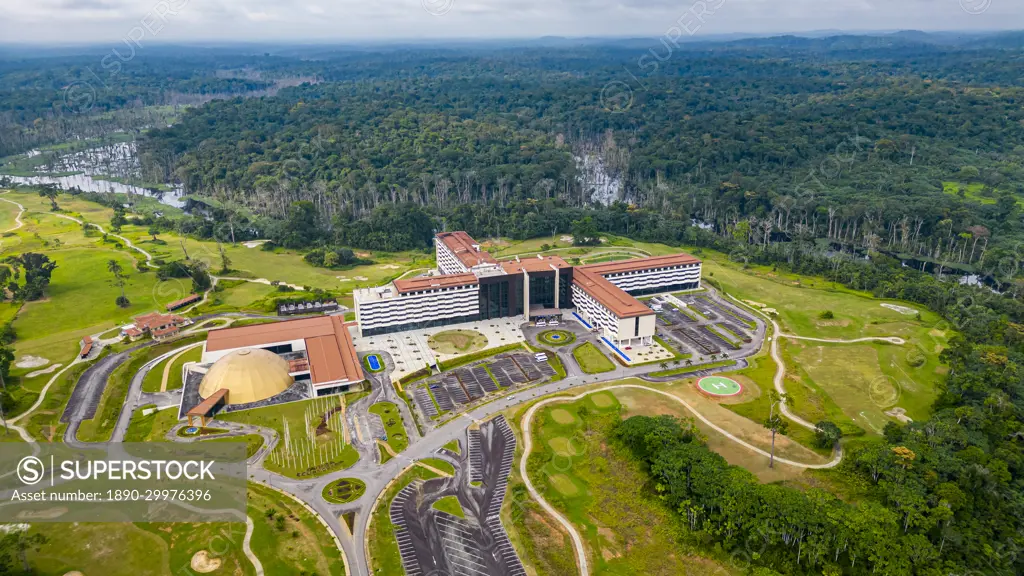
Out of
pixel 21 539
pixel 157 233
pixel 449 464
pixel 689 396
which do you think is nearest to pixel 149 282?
pixel 157 233

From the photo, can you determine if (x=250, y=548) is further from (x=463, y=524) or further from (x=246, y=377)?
(x=246, y=377)

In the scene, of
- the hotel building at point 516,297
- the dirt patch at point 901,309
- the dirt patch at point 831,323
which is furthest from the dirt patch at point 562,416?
the dirt patch at point 901,309

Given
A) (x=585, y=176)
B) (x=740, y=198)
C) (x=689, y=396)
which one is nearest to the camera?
(x=689, y=396)

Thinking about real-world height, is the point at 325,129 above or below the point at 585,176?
above

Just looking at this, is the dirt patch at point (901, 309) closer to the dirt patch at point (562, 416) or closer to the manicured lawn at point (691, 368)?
the manicured lawn at point (691, 368)

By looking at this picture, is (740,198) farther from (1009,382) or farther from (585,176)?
(1009,382)

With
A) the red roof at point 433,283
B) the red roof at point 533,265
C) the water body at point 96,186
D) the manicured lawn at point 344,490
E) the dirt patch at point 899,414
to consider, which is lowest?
the water body at point 96,186

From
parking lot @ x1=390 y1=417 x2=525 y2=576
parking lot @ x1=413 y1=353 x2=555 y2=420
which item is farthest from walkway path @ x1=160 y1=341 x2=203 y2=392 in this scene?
parking lot @ x1=390 y1=417 x2=525 y2=576
